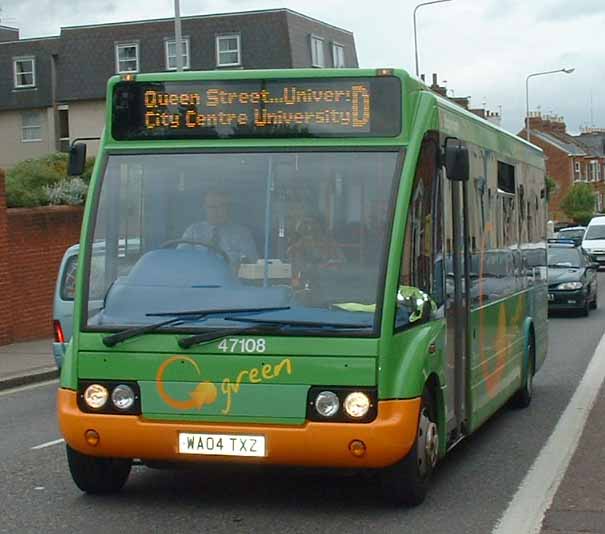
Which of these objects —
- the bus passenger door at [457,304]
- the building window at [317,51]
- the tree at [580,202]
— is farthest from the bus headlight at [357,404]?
the tree at [580,202]

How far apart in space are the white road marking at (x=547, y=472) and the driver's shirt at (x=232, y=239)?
210 cm

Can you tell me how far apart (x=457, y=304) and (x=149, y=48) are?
55.7m

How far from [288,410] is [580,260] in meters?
22.3

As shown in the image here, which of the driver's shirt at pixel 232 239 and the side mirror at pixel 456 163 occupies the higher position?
the side mirror at pixel 456 163

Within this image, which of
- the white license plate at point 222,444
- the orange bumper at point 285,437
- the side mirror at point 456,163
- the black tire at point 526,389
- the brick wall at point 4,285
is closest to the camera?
the orange bumper at point 285,437

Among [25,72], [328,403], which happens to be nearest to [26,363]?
[328,403]

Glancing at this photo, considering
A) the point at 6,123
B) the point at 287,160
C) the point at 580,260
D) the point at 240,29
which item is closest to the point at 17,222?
the point at 580,260

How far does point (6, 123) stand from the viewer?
6644cm

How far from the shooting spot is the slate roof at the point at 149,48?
6025cm

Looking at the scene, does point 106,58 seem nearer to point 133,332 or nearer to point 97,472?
point 97,472

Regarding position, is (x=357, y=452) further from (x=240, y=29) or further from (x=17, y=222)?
(x=240, y=29)

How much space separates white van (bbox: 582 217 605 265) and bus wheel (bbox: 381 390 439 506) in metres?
40.7

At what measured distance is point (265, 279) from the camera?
758 cm

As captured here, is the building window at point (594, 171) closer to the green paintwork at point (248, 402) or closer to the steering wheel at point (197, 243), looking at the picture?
the steering wheel at point (197, 243)
